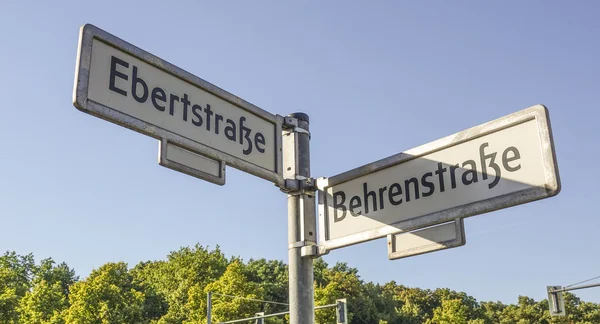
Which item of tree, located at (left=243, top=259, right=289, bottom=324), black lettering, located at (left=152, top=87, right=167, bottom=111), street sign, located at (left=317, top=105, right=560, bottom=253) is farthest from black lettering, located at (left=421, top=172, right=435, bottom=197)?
tree, located at (left=243, top=259, right=289, bottom=324)

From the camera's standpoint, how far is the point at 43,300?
143 feet

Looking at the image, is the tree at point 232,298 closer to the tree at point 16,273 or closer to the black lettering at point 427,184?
the tree at point 16,273

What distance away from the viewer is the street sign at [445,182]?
296 cm

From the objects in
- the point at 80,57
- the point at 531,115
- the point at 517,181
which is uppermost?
the point at 80,57

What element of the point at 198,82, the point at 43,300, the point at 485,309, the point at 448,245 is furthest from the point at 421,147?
the point at 485,309

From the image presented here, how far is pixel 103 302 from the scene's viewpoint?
4050 centimetres

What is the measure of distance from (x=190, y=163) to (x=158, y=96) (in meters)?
0.41

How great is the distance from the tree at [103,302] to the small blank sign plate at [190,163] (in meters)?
40.1

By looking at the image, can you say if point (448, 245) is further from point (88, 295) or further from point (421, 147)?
point (88, 295)

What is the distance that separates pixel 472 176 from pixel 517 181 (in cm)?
28

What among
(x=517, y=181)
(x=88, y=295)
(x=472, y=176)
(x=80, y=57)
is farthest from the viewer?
(x=88, y=295)

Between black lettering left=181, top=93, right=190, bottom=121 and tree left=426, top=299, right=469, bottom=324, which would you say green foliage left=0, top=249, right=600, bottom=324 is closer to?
tree left=426, top=299, right=469, bottom=324

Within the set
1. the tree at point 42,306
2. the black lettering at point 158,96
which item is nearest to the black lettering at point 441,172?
the black lettering at point 158,96

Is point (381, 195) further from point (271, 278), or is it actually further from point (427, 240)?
point (271, 278)
